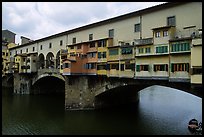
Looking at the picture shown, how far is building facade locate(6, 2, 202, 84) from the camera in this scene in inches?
699

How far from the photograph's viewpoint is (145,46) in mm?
21000

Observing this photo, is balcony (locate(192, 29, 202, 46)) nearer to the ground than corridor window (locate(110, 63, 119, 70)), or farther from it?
farther from it

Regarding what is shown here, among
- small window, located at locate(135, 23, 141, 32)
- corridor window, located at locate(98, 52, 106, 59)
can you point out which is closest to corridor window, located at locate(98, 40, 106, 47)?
corridor window, located at locate(98, 52, 106, 59)

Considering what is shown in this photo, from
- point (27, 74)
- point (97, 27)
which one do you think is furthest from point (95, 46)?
point (27, 74)

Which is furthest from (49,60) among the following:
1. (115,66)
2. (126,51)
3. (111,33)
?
(126,51)

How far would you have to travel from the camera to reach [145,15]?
74.5 feet

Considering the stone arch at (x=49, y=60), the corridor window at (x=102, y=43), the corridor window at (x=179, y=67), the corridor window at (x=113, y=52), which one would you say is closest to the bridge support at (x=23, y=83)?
the stone arch at (x=49, y=60)

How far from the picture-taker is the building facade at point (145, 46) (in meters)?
17.8

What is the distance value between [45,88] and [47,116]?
24.0 metres

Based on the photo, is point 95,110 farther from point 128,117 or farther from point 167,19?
point 167,19

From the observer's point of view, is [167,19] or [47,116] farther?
[47,116]

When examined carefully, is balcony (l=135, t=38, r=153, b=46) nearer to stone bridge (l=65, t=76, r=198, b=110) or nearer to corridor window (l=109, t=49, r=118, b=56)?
corridor window (l=109, t=49, r=118, b=56)

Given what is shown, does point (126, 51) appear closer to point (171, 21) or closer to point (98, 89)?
point (171, 21)

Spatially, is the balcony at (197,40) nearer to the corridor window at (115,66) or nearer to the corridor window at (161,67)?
the corridor window at (161,67)
